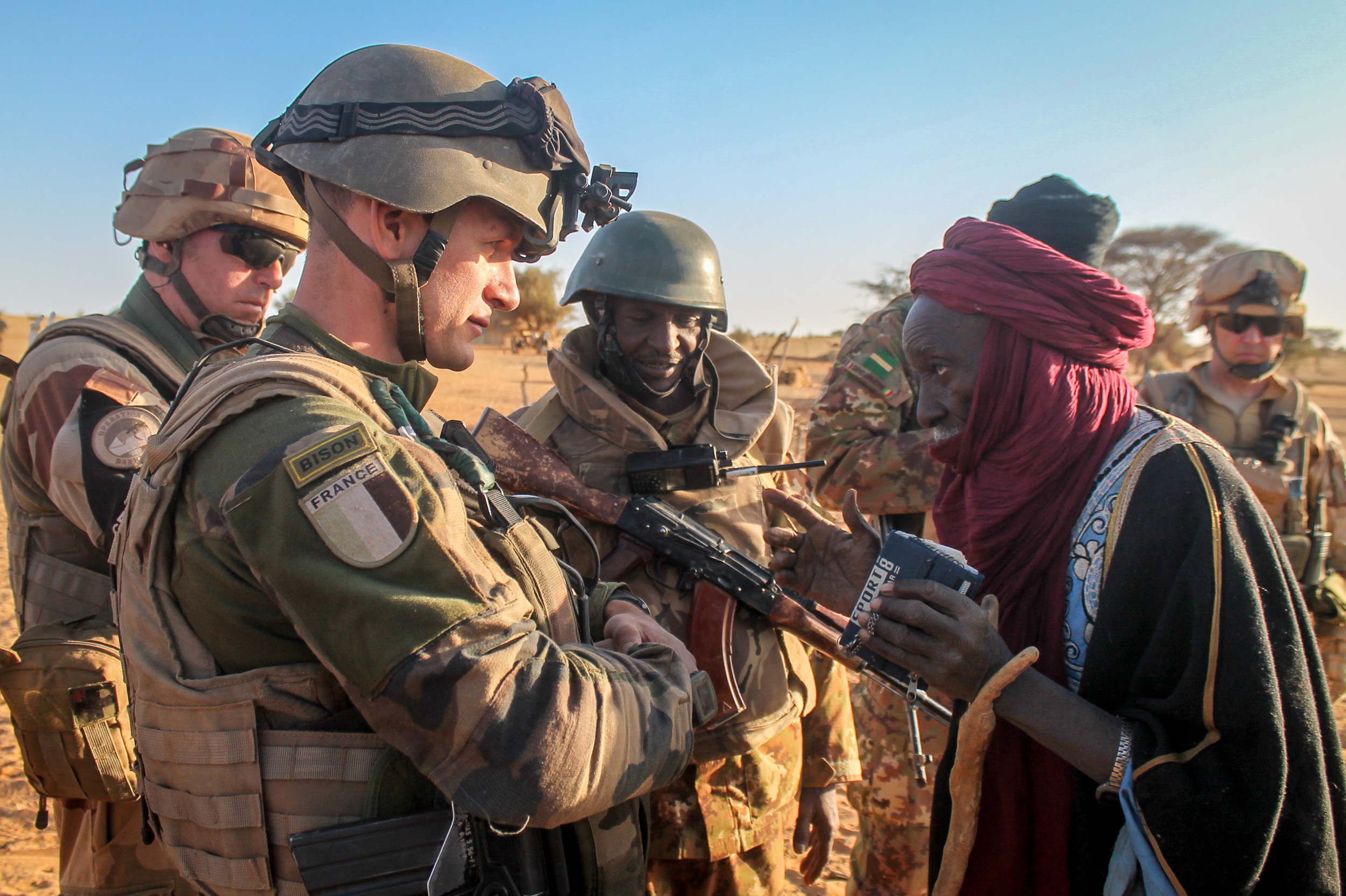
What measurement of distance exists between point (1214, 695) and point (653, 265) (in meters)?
2.38

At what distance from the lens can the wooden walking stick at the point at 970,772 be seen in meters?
1.69

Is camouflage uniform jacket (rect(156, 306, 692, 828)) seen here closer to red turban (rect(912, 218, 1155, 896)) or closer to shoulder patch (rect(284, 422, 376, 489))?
shoulder patch (rect(284, 422, 376, 489))

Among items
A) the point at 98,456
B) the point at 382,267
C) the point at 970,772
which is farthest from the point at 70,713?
the point at 970,772

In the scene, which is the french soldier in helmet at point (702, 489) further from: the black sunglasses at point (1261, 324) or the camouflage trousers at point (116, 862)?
the black sunglasses at point (1261, 324)

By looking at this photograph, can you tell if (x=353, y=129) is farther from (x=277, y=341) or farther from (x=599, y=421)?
(x=599, y=421)

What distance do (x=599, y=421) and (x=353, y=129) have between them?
160 centimetres

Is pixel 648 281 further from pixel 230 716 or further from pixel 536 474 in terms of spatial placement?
pixel 230 716

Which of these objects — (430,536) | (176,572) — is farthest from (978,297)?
(176,572)

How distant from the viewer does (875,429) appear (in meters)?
3.74

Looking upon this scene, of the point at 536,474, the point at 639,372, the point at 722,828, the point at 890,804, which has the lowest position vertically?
the point at 890,804

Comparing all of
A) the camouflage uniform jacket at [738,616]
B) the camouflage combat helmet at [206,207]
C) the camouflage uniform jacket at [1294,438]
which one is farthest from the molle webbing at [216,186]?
the camouflage uniform jacket at [1294,438]

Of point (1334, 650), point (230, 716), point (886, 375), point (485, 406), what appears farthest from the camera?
point (485, 406)

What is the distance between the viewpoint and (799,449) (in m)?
12.9

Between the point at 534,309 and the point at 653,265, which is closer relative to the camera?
the point at 653,265
